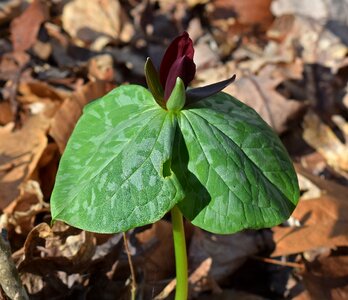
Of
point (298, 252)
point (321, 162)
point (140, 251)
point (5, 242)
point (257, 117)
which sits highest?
point (257, 117)

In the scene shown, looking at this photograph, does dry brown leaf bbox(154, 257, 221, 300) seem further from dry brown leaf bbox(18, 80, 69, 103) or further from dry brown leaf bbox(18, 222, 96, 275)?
dry brown leaf bbox(18, 80, 69, 103)

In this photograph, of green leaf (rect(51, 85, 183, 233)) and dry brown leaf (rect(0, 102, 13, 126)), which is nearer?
green leaf (rect(51, 85, 183, 233))

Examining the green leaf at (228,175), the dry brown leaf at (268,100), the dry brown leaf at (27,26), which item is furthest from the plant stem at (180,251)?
the dry brown leaf at (27,26)

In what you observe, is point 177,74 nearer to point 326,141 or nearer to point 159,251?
point 159,251

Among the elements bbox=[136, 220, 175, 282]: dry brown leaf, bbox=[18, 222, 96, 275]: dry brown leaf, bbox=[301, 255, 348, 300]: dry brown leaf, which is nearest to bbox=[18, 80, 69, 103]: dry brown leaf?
bbox=[136, 220, 175, 282]: dry brown leaf

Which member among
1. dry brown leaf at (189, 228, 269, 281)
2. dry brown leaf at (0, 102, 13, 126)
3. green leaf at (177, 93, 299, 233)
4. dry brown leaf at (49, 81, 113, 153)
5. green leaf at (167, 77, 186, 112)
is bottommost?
dry brown leaf at (189, 228, 269, 281)

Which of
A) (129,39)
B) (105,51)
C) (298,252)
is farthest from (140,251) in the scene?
(129,39)

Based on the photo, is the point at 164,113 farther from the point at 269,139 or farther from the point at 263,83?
the point at 263,83

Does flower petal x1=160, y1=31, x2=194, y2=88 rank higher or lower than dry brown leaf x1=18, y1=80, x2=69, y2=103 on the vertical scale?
higher

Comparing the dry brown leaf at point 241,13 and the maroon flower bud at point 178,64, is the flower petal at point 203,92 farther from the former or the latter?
the dry brown leaf at point 241,13
